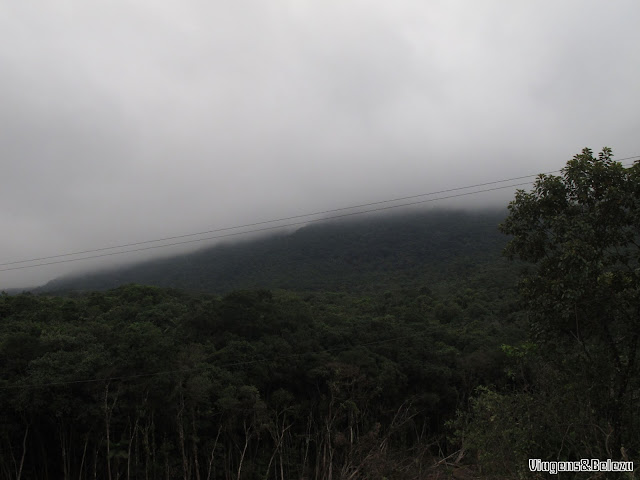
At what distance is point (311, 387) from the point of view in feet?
88.2

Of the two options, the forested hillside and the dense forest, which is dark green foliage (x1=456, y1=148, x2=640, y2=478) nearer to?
the dense forest

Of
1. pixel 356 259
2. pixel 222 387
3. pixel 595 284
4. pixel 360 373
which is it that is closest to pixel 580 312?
pixel 595 284

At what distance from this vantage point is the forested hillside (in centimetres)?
7075

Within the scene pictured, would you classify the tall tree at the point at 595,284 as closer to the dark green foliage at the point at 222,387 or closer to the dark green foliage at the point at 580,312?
the dark green foliage at the point at 580,312

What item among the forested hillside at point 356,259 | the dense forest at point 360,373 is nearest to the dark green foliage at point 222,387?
the dense forest at point 360,373

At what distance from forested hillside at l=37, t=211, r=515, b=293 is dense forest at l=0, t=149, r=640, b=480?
70.5 feet

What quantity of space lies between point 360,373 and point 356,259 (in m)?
67.0

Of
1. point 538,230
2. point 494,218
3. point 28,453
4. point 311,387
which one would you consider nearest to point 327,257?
point 494,218

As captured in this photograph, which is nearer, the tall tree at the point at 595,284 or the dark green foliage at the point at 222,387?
the tall tree at the point at 595,284

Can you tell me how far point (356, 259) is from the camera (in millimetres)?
91938

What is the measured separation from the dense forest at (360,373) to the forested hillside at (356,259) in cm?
2149

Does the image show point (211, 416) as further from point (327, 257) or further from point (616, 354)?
point (327, 257)

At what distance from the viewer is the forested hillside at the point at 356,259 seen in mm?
70750

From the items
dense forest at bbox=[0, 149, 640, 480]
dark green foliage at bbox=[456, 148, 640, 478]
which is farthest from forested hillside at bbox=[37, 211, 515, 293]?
dark green foliage at bbox=[456, 148, 640, 478]
